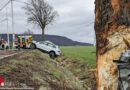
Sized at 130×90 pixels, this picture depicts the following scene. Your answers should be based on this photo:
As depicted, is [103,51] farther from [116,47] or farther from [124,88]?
[124,88]

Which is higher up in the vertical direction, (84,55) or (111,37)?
(111,37)

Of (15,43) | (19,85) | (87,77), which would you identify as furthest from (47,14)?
(19,85)

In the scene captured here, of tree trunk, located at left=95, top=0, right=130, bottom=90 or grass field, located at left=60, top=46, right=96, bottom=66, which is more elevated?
tree trunk, located at left=95, top=0, right=130, bottom=90

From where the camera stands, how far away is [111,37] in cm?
301

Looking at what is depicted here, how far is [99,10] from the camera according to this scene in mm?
3203

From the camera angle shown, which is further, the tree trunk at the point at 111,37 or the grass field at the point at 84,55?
the grass field at the point at 84,55

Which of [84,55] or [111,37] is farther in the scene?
[84,55]

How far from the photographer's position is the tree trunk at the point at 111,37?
2891 mm

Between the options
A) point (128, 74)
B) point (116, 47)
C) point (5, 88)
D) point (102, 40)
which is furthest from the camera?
point (5, 88)

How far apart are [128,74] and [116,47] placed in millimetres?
592

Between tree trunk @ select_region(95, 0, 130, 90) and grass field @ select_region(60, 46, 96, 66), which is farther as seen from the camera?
grass field @ select_region(60, 46, 96, 66)

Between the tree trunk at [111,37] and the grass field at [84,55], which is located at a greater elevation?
the tree trunk at [111,37]

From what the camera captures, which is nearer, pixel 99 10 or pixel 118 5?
pixel 118 5

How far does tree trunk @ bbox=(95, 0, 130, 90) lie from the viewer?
2891 millimetres
